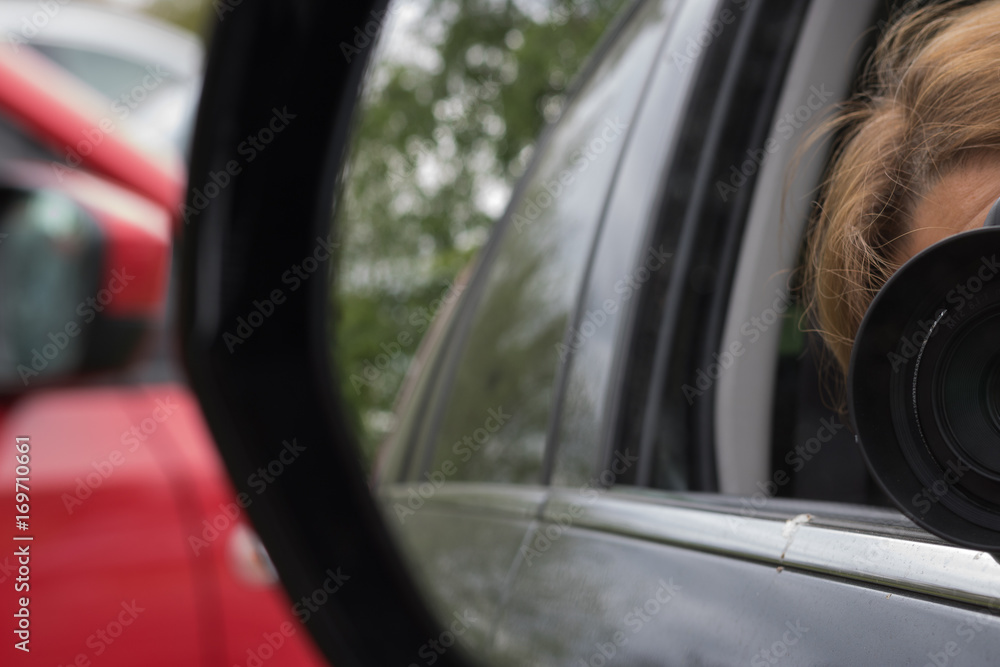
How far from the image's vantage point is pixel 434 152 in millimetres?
7305

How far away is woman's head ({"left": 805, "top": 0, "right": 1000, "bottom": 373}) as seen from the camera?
36.5 inches

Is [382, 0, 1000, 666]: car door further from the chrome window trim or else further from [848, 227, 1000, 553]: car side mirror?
[848, 227, 1000, 553]: car side mirror

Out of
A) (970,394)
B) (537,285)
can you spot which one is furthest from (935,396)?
(537,285)

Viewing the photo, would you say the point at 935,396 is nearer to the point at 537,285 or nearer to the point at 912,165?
the point at 912,165

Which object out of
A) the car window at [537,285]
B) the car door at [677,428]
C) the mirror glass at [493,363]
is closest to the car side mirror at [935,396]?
the car door at [677,428]

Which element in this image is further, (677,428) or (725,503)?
(677,428)

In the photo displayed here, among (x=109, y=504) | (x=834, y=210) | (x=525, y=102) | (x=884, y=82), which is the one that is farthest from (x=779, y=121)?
(x=525, y=102)

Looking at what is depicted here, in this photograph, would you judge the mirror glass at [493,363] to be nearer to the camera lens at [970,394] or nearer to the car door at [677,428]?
the car door at [677,428]

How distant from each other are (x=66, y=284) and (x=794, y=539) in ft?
5.98

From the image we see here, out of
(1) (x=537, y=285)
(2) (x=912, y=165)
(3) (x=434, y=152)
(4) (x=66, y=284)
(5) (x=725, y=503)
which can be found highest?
(2) (x=912, y=165)

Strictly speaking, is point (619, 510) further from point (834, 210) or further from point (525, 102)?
point (525, 102)

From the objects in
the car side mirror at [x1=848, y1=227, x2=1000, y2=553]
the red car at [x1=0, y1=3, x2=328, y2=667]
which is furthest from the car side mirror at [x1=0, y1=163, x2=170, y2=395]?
the car side mirror at [x1=848, y1=227, x2=1000, y2=553]

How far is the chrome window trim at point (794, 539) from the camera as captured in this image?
838 mm

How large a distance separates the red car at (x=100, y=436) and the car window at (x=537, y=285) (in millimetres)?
629
